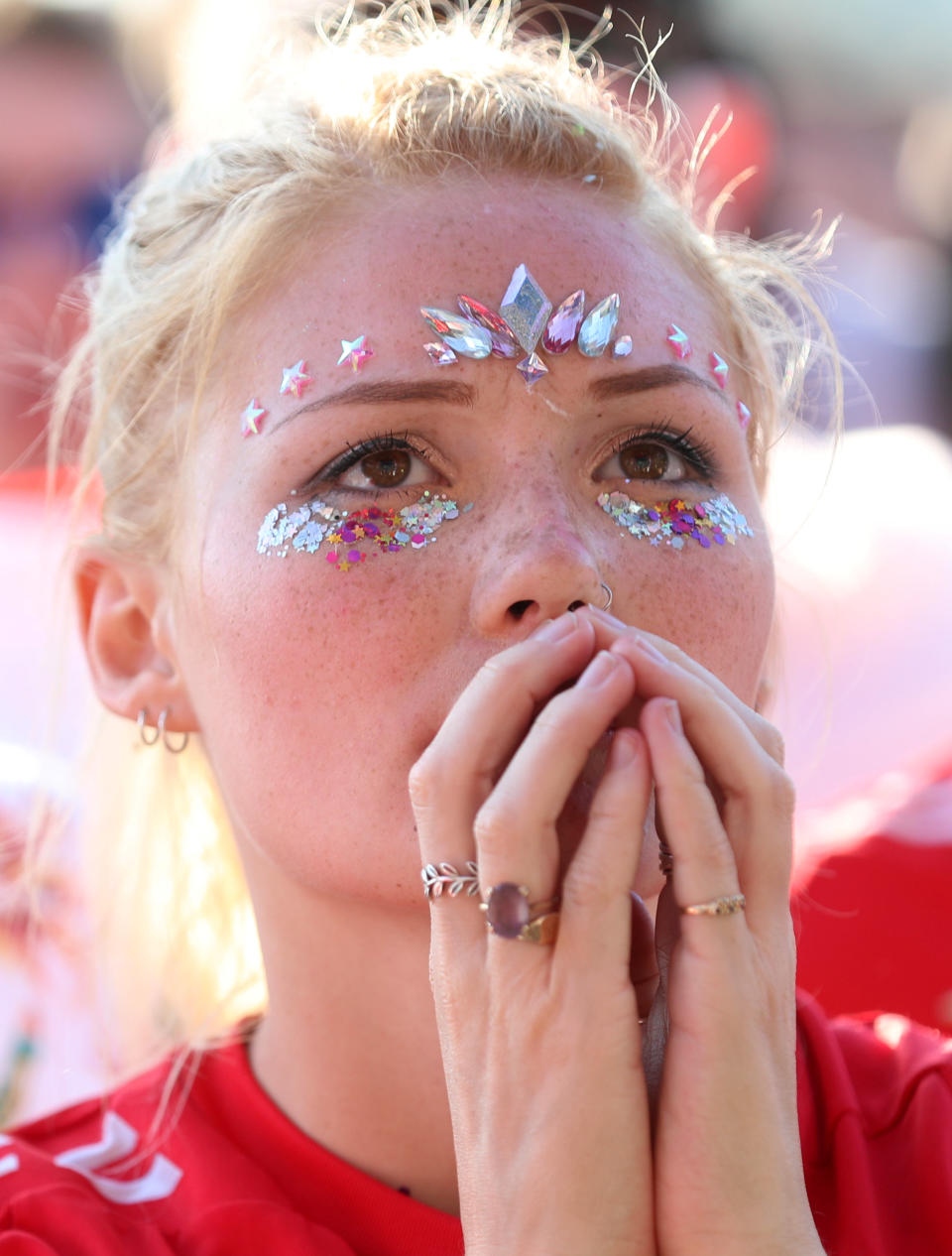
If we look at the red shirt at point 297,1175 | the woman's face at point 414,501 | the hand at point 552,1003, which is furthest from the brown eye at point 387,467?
the red shirt at point 297,1175

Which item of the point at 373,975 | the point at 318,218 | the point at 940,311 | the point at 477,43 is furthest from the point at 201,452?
the point at 940,311

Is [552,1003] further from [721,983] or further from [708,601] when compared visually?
[708,601]

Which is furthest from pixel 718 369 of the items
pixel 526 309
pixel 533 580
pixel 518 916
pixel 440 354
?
pixel 518 916

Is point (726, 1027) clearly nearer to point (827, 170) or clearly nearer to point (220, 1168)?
point (220, 1168)

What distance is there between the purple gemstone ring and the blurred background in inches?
53.0

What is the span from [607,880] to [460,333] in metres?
0.77

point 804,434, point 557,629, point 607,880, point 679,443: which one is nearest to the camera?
point 607,880

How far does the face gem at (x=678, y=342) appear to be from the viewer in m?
1.87

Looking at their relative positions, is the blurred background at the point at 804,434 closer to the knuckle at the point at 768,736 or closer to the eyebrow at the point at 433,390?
the eyebrow at the point at 433,390

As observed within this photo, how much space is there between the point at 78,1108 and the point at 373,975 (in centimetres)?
65

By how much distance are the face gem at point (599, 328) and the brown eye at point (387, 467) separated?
283 millimetres

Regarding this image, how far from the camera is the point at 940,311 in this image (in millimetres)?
7168

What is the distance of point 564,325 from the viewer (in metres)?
1.76

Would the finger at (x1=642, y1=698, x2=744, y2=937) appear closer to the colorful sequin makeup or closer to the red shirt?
the colorful sequin makeup
